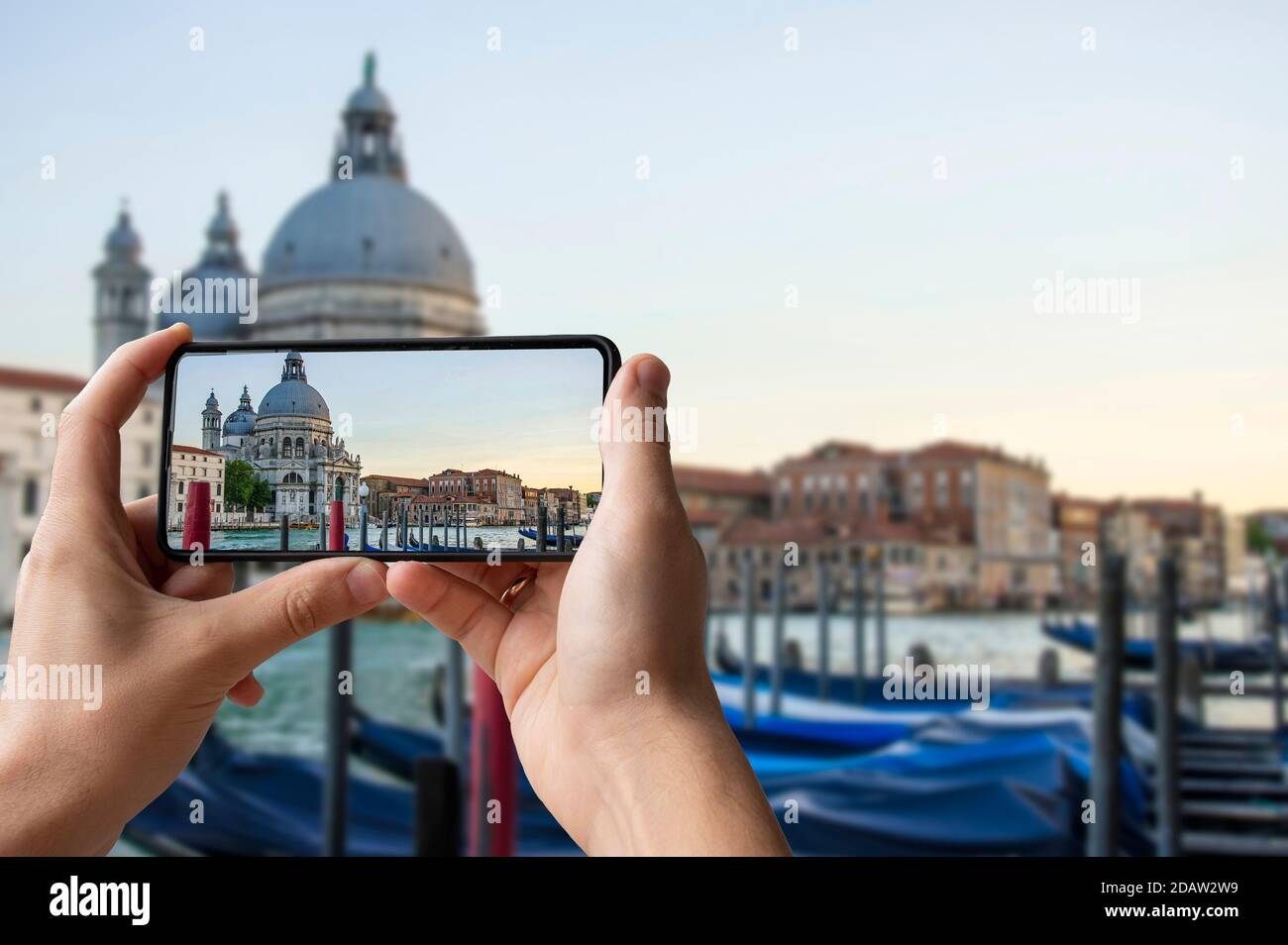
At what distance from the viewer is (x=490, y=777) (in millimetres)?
2768

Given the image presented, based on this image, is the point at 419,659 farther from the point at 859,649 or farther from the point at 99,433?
the point at 99,433

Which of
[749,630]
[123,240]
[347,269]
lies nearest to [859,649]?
[749,630]

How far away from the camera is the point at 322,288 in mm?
14867

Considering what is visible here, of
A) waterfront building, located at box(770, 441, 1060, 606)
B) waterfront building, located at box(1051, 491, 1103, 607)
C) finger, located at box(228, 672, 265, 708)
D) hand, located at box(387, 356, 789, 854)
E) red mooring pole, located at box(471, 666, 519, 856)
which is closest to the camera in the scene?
hand, located at box(387, 356, 789, 854)

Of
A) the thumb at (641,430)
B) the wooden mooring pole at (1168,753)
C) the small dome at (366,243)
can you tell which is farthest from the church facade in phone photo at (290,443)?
the small dome at (366,243)

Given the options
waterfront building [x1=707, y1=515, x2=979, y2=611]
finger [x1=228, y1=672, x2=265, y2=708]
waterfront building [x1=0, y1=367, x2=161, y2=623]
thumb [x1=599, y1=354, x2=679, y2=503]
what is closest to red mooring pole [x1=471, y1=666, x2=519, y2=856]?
finger [x1=228, y1=672, x2=265, y2=708]

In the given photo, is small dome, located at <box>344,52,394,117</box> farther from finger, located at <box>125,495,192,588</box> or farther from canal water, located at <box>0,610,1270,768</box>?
finger, located at <box>125,495,192,588</box>

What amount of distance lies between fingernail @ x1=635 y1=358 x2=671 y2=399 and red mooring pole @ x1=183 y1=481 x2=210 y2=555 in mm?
148

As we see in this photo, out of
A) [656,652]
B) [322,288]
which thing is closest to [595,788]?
[656,652]

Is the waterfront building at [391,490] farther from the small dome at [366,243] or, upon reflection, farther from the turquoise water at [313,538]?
the small dome at [366,243]

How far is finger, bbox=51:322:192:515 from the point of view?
359mm

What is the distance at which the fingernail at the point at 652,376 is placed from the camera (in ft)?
1.08
